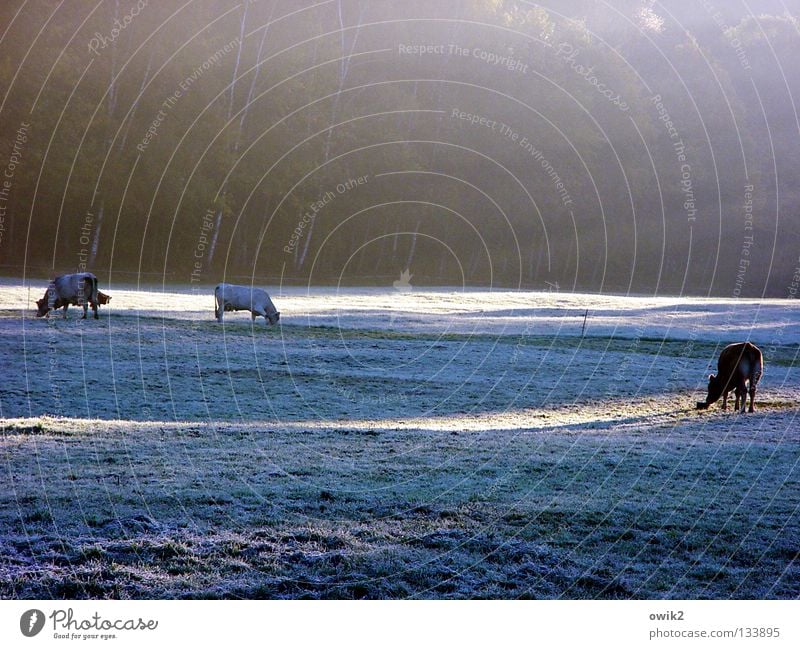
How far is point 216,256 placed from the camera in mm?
62906

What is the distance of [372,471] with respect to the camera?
554 inches

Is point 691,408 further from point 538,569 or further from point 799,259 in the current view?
point 799,259

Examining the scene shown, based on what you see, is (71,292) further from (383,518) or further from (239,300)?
(383,518)

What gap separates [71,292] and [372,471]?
21.6m

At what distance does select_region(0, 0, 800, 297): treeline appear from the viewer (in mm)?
50312

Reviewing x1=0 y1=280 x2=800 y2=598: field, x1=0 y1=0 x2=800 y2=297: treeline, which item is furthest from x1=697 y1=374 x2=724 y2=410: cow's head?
x1=0 y1=0 x2=800 y2=297: treeline

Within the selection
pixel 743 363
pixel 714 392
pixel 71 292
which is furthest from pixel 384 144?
pixel 743 363

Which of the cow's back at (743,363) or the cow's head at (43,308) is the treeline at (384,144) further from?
the cow's back at (743,363)

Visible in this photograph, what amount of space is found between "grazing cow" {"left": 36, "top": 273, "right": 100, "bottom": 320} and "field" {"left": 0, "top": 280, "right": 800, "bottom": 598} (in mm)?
1417

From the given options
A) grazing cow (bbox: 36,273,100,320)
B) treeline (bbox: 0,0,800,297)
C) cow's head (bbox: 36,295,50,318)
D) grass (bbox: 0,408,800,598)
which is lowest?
grass (bbox: 0,408,800,598)

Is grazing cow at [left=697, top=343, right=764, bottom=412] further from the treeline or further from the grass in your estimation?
the treeline

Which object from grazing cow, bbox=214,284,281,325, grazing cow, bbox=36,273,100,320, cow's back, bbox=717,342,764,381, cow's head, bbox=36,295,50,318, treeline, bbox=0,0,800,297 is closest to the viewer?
cow's back, bbox=717,342,764,381

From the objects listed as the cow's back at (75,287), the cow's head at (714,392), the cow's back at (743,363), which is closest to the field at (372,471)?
the cow's head at (714,392)

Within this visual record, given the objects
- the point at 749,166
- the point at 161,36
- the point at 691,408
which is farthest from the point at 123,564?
the point at 749,166
